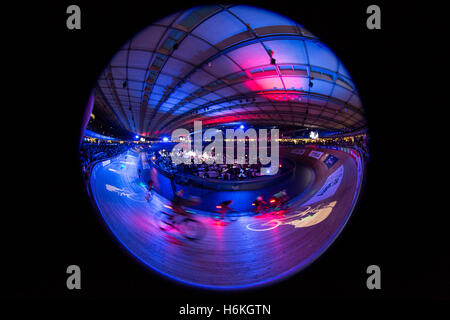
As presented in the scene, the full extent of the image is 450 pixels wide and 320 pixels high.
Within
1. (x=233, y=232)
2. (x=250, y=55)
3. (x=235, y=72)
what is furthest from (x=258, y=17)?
(x=233, y=232)

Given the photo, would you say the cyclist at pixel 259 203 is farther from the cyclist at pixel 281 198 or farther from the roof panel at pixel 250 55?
the roof panel at pixel 250 55

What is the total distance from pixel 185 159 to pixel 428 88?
198 centimetres

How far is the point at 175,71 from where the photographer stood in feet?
2.99

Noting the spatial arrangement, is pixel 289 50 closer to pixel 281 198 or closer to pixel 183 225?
pixel 281 198

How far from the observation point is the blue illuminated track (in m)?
0.86

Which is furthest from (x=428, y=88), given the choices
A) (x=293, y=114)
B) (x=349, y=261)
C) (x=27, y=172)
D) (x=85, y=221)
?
(x=27, y=172)

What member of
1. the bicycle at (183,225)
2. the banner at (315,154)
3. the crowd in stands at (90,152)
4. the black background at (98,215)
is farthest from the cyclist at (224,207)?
the crowd in stands at (90,152)

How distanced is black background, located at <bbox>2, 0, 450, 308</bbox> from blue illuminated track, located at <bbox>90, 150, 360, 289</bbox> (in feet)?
0.22

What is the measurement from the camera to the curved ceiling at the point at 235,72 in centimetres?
78

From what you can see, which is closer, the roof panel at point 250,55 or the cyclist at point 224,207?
the roof panel at point 250,55

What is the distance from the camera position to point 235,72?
2.93ft

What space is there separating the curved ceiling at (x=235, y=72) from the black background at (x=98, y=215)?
2.5 inches
